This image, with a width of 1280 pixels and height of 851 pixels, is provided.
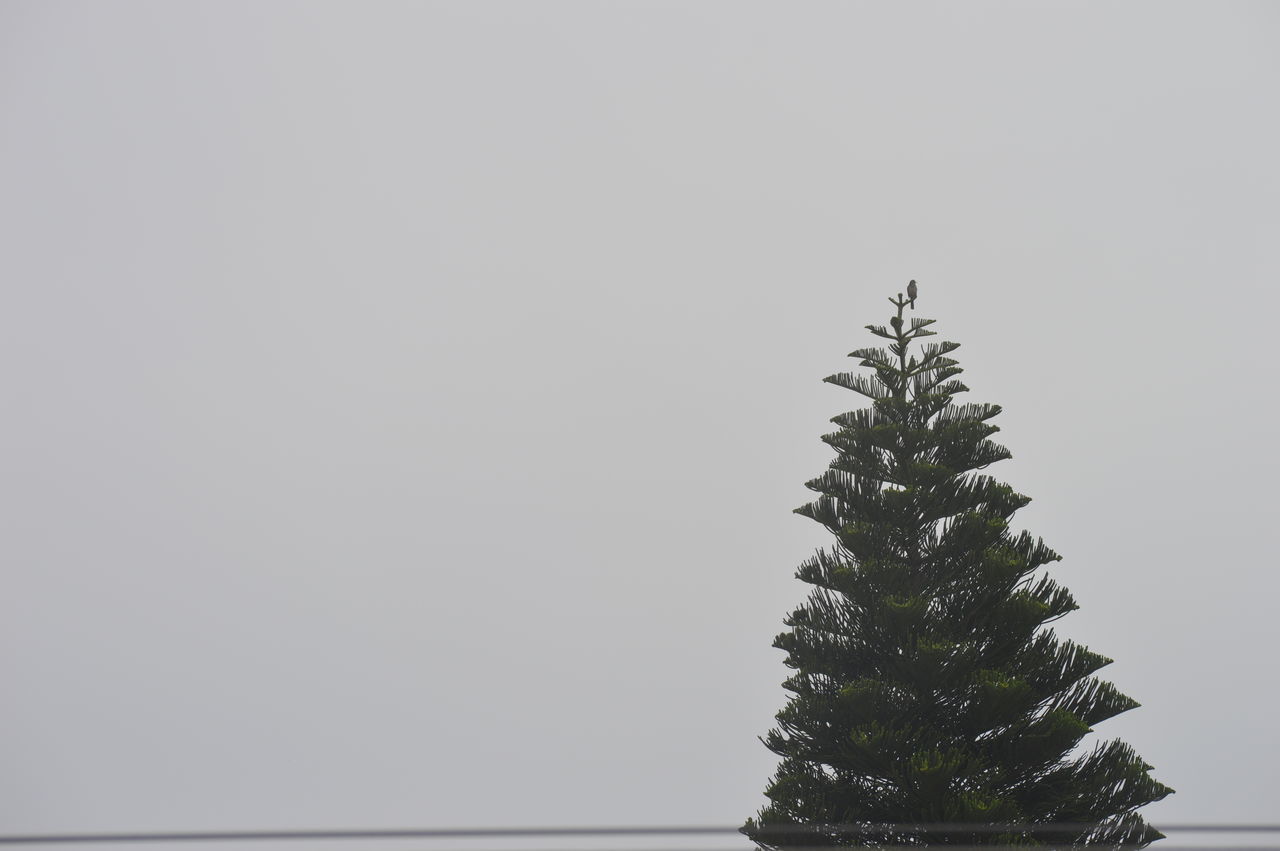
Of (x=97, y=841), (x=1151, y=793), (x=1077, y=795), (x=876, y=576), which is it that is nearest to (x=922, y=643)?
(x=876, y=576)

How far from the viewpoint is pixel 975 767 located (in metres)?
4.95

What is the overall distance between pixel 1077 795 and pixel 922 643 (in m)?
1.34

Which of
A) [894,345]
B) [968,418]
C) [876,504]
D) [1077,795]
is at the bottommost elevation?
[1077,795]

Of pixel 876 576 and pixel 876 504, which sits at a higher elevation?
pixel 876 504

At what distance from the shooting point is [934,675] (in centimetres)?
518

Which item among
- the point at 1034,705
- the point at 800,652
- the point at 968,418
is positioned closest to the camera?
the point at 1034,705

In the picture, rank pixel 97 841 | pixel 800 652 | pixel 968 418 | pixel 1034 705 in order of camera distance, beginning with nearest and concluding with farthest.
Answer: pixel 97 841, pixel 1034 705, pixel 800 652, pixel 968 418

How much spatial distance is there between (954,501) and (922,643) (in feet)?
4.13

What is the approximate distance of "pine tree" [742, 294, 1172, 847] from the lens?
16.3 ft

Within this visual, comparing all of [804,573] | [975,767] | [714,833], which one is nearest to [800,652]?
[804,573]

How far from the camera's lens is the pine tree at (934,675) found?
4.96 meters

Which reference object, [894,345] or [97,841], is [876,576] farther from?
[97,841]

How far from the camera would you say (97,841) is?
2.39m

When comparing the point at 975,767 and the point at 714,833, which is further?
the point at 975,767
